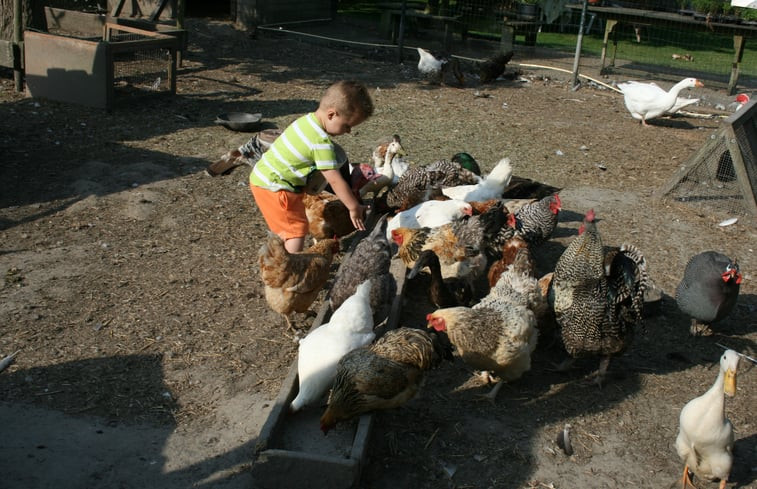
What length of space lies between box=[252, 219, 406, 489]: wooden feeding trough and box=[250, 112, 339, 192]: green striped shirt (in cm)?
154

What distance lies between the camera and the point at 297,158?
5102mm

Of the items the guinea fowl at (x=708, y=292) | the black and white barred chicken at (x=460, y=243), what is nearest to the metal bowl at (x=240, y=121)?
the black and white barred chicken at (x=460, y=243)

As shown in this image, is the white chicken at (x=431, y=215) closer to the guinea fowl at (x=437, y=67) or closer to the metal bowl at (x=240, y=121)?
the metal bowl at (x=240, y=121)

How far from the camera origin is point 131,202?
22.9 ft

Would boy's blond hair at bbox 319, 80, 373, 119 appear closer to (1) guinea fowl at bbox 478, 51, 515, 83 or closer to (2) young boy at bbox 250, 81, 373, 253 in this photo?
(2) young boy at bbox 250, 81, 373, 253

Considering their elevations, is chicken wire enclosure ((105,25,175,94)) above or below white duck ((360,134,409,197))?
above

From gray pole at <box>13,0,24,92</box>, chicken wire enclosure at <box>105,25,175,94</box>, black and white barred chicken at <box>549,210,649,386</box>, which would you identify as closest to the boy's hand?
black and white barred chicken at <box>549,210,649,386</box>

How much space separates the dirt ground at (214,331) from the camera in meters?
3.88

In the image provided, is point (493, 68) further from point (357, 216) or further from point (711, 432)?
point (711, 432)

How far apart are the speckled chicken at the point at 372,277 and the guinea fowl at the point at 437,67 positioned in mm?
8579

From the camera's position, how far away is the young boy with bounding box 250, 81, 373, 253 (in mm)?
4914

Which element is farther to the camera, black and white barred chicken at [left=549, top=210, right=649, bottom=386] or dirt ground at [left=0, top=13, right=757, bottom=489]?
black and white barred chicken at [left=549, top=210, right=649, bottom=386]

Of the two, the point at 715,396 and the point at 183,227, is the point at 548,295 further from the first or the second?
the point at 183,227

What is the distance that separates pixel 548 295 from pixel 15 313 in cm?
385
